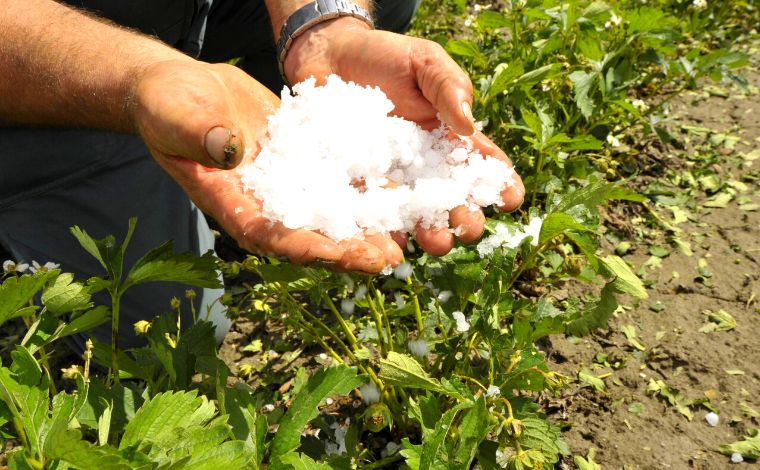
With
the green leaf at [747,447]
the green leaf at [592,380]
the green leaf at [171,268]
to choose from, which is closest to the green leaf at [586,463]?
the green leaf at [592,380]

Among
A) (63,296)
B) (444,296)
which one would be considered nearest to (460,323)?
(444,296)

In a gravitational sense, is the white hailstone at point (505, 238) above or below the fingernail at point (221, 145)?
below

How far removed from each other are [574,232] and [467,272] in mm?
268

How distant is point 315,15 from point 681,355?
4.73 ft

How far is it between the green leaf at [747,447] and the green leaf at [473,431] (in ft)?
2.82

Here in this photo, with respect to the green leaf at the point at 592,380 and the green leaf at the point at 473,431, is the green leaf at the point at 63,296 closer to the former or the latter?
the green leaf at the point at 473,431

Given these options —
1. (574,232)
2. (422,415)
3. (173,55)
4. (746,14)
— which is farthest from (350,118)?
(746,14)

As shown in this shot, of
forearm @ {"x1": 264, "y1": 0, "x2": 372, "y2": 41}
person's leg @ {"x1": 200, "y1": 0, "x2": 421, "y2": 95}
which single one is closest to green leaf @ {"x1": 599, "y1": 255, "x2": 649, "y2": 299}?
forearm @ {"x1": 264, "y1": 0, "x2": 372, "y2": 41}

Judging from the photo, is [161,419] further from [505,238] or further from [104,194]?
[104,194]

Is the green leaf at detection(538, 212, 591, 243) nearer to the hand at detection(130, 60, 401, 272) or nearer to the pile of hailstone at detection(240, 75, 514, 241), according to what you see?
the pile of hailstone at detection(240, 75, 514, 241)

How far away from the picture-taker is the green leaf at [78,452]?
0.84 meters

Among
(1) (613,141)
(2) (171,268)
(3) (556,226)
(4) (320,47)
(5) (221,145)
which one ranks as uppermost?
(5) (221,145)

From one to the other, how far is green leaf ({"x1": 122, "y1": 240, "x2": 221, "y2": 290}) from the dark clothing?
721 millimetres

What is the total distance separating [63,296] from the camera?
3.73 feet
